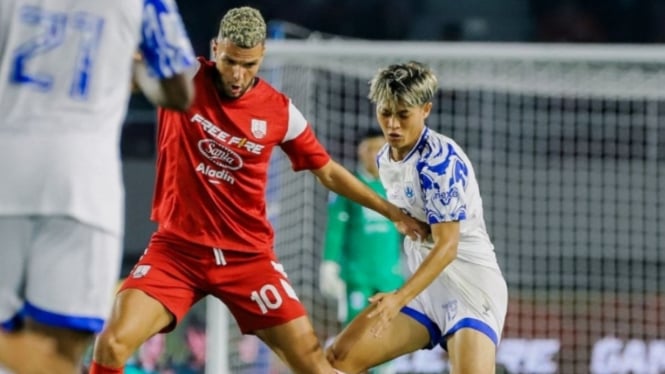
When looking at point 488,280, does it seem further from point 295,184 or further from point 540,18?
point 540,18

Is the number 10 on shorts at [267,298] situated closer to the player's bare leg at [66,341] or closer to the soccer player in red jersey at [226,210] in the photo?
the soccer player in red jersey at [226,210]

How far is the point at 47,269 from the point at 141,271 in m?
2.06

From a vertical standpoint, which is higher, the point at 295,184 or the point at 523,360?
the point at 295,184

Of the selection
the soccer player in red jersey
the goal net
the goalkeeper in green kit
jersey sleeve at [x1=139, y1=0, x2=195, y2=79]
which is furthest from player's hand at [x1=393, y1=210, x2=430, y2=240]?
the goalkeeper in green kit

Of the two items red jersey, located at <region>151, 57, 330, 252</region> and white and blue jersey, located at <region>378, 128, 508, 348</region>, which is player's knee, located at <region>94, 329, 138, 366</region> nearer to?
red jersey, located at <region>151, 57, 330, 252</region>

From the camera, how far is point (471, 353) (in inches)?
226

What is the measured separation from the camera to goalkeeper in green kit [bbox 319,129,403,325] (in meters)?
9.07

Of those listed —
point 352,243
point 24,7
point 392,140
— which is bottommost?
point 352,243

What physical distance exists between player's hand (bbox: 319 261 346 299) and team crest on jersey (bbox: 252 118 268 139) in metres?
3.15

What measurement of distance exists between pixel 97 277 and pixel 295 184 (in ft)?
17.6

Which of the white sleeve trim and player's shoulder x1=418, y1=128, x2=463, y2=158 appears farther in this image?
the white sleeve trim

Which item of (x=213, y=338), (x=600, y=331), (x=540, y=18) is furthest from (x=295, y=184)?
(x=540, y=18)

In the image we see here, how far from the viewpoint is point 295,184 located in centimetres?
915

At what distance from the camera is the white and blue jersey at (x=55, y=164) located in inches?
147
